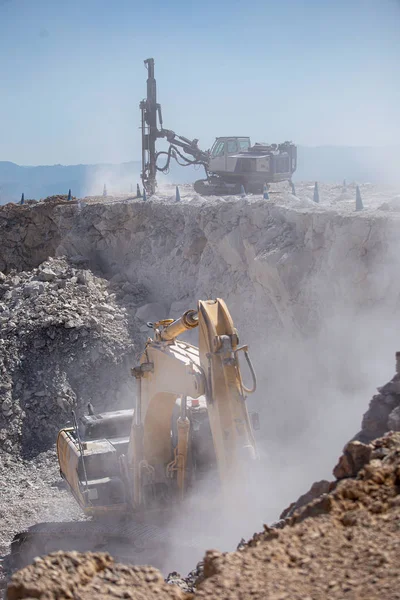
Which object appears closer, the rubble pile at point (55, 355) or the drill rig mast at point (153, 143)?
the rubble pile at point (55, 355)

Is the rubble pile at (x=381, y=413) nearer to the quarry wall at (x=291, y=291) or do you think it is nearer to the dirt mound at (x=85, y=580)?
the quarry wall at (x=291, y=291)

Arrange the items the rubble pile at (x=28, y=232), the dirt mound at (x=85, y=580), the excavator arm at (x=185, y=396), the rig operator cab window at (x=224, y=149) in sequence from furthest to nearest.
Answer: the rubble pile at (x=28, y=232), the rig operator cab window at (x=224, y=149), the excavator arm at (x=185, y=396), the dirt mound at (x=85, y=580)

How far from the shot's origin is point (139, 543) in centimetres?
832

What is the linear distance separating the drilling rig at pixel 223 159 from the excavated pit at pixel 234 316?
2.89 m

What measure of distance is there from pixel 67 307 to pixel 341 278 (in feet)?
23.2

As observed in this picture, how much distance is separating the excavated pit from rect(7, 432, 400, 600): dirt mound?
1.49 metres

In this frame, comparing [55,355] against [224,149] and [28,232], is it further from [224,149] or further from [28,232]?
[28,232]

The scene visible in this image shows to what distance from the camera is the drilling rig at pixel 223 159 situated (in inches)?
833

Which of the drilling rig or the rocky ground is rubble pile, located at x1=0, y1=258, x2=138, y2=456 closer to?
the rocky ground

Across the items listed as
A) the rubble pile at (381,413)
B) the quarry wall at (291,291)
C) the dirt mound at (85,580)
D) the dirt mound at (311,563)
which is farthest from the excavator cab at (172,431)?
the dirt mound at (85,580)

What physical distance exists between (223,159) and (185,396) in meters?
15.5

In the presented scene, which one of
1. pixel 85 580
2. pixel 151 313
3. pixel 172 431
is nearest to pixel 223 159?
pixel 151 313

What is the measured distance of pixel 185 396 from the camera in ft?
24.6

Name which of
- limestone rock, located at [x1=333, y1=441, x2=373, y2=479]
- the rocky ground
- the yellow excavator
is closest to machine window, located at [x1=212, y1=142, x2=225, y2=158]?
the rocky ground
